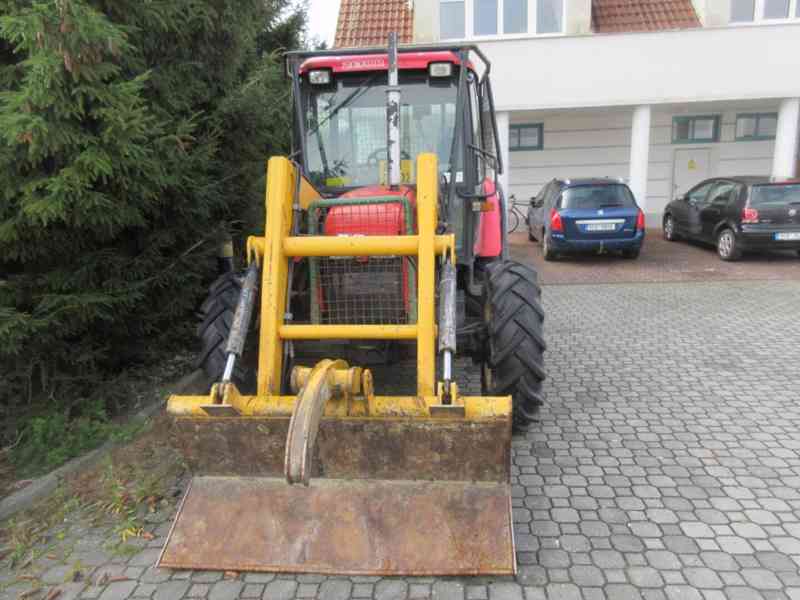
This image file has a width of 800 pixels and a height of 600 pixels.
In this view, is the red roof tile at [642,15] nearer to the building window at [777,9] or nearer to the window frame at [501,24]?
the window frame at [501,24]

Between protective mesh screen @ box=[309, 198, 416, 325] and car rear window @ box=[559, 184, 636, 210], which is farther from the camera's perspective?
car rear window @ box=[559, 184, 636, 210]

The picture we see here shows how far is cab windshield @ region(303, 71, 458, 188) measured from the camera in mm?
4805

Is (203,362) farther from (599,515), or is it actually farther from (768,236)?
(768,236)

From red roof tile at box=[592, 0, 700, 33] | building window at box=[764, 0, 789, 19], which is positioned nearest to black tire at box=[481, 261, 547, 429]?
red roof tile at box=[592, 0, 700, 33]

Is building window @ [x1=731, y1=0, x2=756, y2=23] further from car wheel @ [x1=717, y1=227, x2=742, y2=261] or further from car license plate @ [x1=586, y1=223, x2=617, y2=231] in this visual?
car license plate @ [x1=586, y1=223, x2=617, y2=231]

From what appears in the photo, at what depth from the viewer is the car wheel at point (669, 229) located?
13.8 meters

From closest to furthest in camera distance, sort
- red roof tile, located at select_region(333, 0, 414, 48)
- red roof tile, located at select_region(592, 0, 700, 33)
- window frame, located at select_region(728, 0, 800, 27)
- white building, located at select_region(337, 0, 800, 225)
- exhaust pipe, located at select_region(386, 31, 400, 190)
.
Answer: exhaust pipe, located at select_region(386, 31, 400, 190) → white building, located at select_region(337, 0, 800, 225) → window frame, located at select_region(728, 0, 800, 27) → red roof tile, located at select_region(592, 0, 700, 33) → red roof tile, located at select_region(333, 0, 414, 48)

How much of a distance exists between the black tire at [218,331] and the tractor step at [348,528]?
3.47ft

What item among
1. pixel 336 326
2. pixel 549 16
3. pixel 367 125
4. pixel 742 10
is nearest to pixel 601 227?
pixel 549 16

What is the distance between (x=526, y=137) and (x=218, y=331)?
43.9 ft

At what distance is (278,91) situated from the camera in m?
6.71

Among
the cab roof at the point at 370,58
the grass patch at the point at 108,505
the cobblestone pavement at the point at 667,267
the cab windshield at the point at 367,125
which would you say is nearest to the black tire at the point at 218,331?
the grass patch at the point at 108,505

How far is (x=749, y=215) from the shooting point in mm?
10930

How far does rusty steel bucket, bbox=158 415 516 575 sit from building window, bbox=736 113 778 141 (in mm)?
15863
